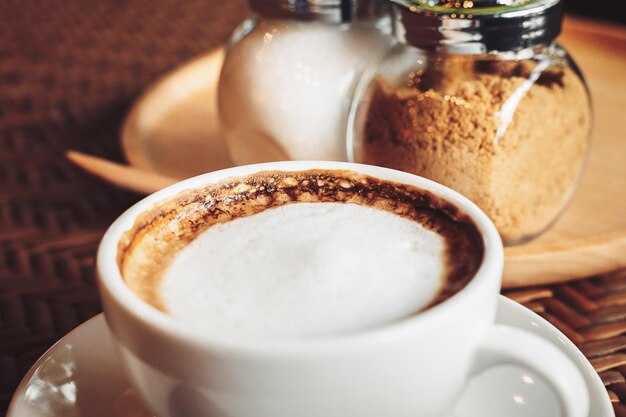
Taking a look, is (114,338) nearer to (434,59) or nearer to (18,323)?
(18,323)

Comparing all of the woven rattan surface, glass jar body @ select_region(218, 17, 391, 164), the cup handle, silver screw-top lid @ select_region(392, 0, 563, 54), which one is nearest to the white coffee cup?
the cup handle

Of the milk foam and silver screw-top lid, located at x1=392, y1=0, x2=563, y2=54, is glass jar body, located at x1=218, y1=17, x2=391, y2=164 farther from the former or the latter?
the milk foam

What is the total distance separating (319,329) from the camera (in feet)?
1.35

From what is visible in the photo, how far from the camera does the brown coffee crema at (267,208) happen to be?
477 millimetres

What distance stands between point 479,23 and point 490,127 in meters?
0.10

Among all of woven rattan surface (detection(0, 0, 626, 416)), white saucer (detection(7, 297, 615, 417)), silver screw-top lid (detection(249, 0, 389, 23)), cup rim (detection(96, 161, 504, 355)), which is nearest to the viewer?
cup rim (detection(96, 161, 504, 355))

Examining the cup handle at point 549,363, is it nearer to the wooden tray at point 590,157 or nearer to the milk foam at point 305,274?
the milk foam at point 305,274

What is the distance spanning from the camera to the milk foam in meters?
0.42

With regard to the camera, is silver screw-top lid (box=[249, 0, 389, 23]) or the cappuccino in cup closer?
the cappuccino in cup

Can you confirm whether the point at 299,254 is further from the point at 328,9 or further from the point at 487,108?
the point at 328,9

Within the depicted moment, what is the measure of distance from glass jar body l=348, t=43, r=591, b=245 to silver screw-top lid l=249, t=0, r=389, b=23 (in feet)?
0.29

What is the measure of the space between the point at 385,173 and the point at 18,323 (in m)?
0.36

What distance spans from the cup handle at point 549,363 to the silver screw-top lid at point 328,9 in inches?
19.3

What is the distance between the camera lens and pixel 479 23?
2.23 ft
